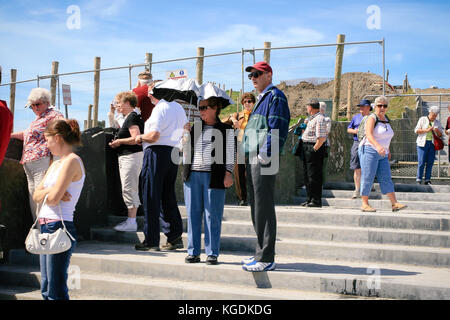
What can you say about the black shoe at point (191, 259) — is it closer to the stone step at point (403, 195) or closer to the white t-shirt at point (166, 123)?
the white t-shirt at point (166, 123)

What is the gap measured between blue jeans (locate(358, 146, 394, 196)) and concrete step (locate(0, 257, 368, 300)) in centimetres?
250

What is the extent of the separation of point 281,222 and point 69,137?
11.4 feet

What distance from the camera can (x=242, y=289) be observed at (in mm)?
4613

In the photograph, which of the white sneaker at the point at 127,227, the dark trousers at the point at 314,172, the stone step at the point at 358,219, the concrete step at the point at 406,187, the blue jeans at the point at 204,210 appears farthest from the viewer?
the concrete step at the point at 406,187

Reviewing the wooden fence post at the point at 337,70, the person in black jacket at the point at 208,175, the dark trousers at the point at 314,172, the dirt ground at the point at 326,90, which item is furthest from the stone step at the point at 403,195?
the person in black jacket at the point at 208,175

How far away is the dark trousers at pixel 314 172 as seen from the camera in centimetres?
766

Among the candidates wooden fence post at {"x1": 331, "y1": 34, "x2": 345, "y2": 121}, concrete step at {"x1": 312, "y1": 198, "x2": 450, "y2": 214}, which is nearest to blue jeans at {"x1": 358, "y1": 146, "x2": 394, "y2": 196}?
concrete step at {"x1": 312, "y1": 198, "x2": 450, "y2": 214}

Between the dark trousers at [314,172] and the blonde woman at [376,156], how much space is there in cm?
102

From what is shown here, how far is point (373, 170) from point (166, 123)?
2.80 m

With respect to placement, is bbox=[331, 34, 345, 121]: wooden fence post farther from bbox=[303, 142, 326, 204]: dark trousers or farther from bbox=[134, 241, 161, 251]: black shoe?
bbox=[134, 241, 161, 251]: black shoe

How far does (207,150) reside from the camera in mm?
5125
